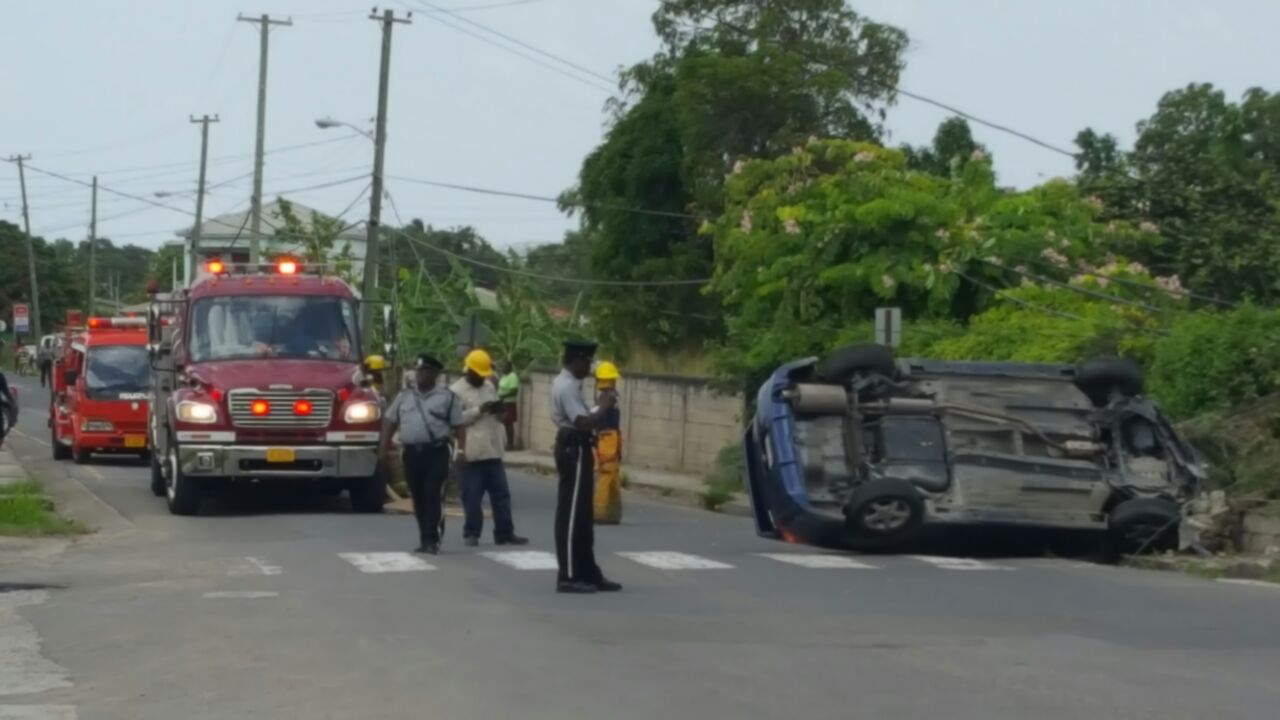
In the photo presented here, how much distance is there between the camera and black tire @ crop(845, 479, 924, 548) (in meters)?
16.5

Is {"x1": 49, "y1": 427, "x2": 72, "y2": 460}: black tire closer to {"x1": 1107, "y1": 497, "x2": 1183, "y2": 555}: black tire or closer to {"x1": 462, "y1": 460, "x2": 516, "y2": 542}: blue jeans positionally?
{"x1": 462, "y1": 460, "x2": 516, "y2": 542}: blue jeans

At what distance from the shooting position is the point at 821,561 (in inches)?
647

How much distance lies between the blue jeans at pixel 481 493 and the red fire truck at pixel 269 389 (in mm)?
4275

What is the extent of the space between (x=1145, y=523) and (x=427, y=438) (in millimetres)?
6098

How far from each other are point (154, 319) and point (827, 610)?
1436 cm

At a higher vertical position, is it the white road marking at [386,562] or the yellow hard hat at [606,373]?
the yellow hard hat at [606,373]

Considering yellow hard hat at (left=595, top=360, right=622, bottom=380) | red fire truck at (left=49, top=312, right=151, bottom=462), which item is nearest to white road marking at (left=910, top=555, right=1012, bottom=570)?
yellow hard hat at (left=595, top=360, right=622, bottom=380)

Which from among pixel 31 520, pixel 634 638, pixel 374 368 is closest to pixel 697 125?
pixel 374 368

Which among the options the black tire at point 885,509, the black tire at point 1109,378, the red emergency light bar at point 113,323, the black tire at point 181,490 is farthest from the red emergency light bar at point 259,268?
the red emergency light bar at point 113,323

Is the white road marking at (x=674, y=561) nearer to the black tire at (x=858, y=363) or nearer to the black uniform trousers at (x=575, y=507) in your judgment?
the black tire at (x=858, y=363)

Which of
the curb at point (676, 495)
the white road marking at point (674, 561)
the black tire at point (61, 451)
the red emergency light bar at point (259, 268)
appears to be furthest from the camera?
the black tire at point (61, 451)

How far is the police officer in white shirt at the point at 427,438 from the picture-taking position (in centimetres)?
1681

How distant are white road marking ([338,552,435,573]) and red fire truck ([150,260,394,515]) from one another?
482 cm

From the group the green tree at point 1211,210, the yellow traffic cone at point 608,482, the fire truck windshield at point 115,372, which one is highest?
the green tree at point 1211,210
